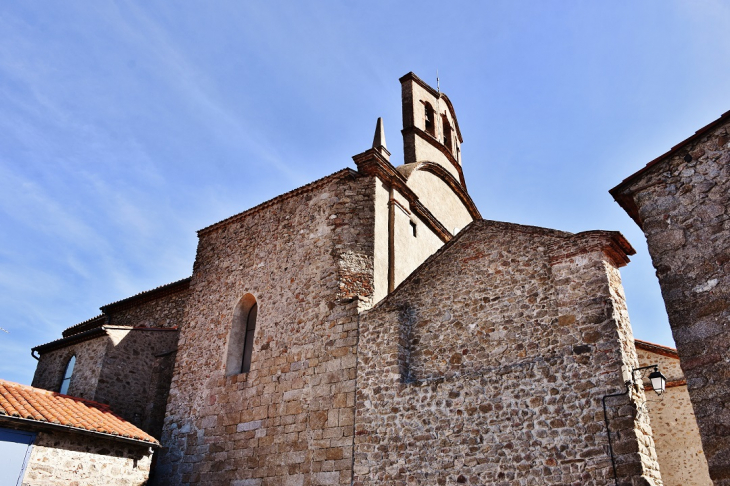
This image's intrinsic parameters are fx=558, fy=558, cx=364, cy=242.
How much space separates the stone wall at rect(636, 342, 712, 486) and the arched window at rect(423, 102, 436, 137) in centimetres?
840

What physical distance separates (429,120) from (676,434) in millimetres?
10155

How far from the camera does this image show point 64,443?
9820 millimetres

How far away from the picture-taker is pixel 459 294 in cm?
934

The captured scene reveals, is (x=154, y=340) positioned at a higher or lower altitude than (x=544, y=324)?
higher

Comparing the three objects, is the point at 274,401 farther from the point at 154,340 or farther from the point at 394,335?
the point at 154,340

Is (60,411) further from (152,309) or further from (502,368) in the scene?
(502,368)

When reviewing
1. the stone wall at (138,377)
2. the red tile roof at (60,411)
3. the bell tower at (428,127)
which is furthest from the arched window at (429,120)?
the red tile roof at (60,411)

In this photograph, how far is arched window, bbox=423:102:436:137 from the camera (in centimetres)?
1619

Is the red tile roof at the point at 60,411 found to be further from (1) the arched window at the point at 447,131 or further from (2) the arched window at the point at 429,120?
(1) the arched window at the point at 447,131

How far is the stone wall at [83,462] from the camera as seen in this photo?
370 inches

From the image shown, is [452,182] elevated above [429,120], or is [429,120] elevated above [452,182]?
[429,120]

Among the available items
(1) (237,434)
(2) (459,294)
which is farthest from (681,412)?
(1) (237,434)

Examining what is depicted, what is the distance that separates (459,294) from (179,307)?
954 cm

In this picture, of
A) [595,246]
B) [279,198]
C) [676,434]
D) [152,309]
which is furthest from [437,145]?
[152,309]
